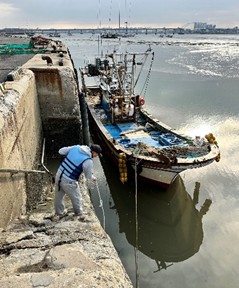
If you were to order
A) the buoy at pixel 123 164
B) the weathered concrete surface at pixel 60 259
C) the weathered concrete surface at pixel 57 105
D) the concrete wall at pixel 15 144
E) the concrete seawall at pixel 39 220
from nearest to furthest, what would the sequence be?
the weathered concrete surface at pixel 60 259 → the concrete seawall at pixel 39 220 → the concrete wall at pixel 15 144 → the weathered concrete surface at pixel 57 105 → the buoy at pixel 123 164

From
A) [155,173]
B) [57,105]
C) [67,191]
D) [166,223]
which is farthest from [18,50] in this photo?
[67,191]

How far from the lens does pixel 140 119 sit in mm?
11008

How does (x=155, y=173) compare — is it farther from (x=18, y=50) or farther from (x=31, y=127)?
(x=18, y=50)

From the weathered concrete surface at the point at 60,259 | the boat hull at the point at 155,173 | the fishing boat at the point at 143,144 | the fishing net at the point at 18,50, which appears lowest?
the boat hull at the point at 155,173

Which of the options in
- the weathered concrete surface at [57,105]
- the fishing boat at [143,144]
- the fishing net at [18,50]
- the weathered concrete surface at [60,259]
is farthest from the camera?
the fishing net at [18,50]

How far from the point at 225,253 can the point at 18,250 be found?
16.5ft

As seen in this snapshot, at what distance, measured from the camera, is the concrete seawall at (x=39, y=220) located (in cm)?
194

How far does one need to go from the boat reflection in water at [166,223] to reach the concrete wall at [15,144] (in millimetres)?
3220

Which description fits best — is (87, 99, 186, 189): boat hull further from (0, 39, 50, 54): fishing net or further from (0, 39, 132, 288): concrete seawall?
(0, 39, 50, 54): fishing net

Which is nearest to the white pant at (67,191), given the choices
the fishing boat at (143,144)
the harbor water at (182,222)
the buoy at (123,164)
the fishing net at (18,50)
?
the harbor water at (182,222)

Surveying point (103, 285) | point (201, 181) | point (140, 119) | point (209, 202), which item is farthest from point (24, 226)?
point (140, 119)

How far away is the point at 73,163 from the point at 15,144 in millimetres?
1117

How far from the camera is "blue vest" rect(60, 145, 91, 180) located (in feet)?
11.6

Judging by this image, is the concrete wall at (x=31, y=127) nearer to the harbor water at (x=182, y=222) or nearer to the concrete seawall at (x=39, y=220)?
the concrete seawall at (x=39, y=220)
